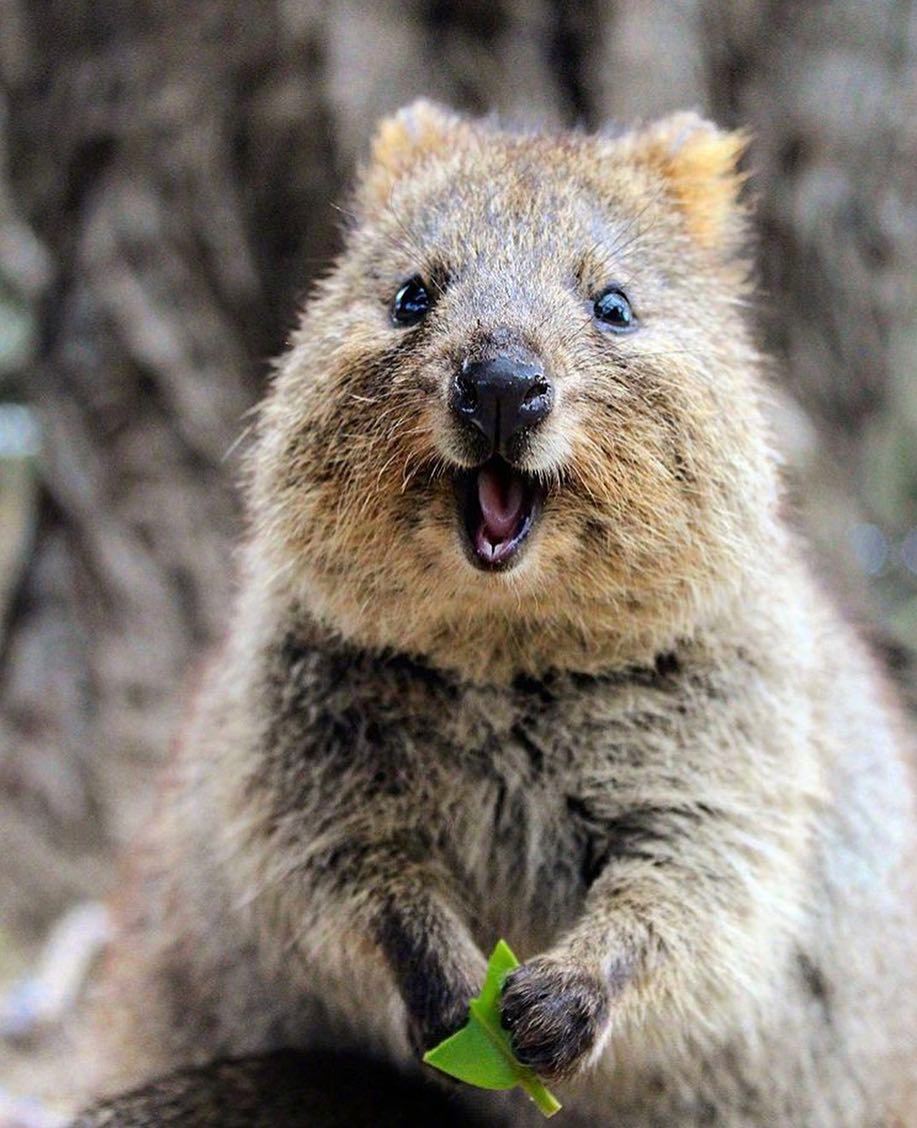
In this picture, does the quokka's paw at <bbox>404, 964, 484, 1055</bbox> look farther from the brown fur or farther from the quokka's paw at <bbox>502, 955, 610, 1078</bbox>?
the quokka's paw at <bbox>502, 955, 610, 1078</bbox>

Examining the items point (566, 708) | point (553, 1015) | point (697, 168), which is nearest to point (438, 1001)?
point (553, 1015)

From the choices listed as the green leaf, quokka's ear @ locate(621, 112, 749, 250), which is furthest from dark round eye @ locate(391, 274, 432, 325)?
the green leaf

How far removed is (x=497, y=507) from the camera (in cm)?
405

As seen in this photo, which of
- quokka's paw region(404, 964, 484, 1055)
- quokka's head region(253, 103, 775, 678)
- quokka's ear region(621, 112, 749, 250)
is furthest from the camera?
quokka's ear region(621, 112, 749, 250)

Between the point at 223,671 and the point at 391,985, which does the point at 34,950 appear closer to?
the point at 223,671

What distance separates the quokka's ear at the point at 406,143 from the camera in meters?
5.39

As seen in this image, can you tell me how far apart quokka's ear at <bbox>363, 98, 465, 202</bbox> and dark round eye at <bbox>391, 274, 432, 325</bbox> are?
888 mm

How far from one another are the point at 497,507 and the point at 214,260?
5406 millimetres

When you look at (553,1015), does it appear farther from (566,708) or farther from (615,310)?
(615,310)

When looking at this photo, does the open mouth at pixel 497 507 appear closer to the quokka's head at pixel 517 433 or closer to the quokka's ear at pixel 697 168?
the quokka's head at pixel 517 433

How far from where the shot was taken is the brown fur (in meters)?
4.20

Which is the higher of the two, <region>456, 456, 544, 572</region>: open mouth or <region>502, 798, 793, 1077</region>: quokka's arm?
<region>456, 456, 544, 572</region>: open mouth

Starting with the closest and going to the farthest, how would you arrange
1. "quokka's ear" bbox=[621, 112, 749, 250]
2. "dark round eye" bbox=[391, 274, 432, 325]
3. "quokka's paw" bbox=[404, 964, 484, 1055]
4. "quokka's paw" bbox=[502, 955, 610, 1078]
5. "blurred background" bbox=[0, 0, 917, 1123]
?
1. "quokka's paw" bbox=[502, 955, 610, 1078]
2. "quokka's paw" bbox=[404, 964, 484, 1055]
3. "dark round eye" bbox=[391, 274, 432, 325]
4. "quokka's ear" bbox=[621, 112, 749, 250]
5. "blurred background" bbox=[0, 0, 917, 1123]

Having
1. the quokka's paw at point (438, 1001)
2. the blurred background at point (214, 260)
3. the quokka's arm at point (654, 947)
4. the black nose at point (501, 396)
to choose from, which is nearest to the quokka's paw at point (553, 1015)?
the quokka's arm at point (654, 947)
